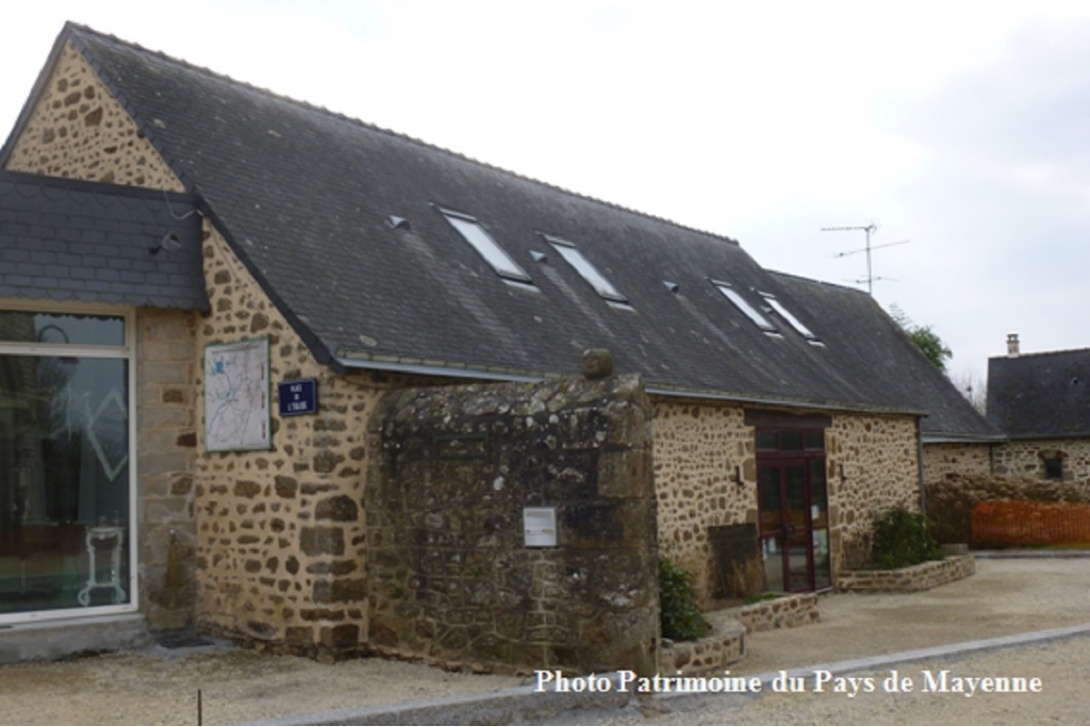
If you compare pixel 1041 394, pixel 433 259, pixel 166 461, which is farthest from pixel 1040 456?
pixel 166 461

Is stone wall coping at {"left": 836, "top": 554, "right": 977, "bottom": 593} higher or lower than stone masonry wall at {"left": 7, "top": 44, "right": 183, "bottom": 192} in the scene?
lower

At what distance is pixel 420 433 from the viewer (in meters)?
8.70

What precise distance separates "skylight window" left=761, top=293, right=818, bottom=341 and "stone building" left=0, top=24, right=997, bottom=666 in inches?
A: 251

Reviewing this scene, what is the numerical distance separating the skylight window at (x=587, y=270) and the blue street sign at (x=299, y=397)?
20.9 feet

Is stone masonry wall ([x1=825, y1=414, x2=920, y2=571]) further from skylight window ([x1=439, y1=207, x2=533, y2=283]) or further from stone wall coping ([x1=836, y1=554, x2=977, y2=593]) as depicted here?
skylight window ([x1=439, y1=207, x2=533, y2=283])

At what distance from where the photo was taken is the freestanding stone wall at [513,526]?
7.52m

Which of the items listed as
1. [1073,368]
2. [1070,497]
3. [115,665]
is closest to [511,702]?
[115,665]

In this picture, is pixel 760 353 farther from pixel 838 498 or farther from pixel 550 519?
pixel 550 519

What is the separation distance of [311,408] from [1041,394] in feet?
89.7

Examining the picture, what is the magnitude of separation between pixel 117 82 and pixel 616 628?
715cm

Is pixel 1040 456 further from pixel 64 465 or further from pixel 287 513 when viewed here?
pixel 64 465

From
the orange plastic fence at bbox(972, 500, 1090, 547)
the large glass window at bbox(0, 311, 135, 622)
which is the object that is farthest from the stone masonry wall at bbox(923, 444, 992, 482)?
the large glass window at bbox(0, 311, 135, 622)

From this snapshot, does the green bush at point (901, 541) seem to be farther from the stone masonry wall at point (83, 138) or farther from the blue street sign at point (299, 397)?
the stone masonry wall at point (83, 138)

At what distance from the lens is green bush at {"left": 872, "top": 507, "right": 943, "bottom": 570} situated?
16.6 meters
